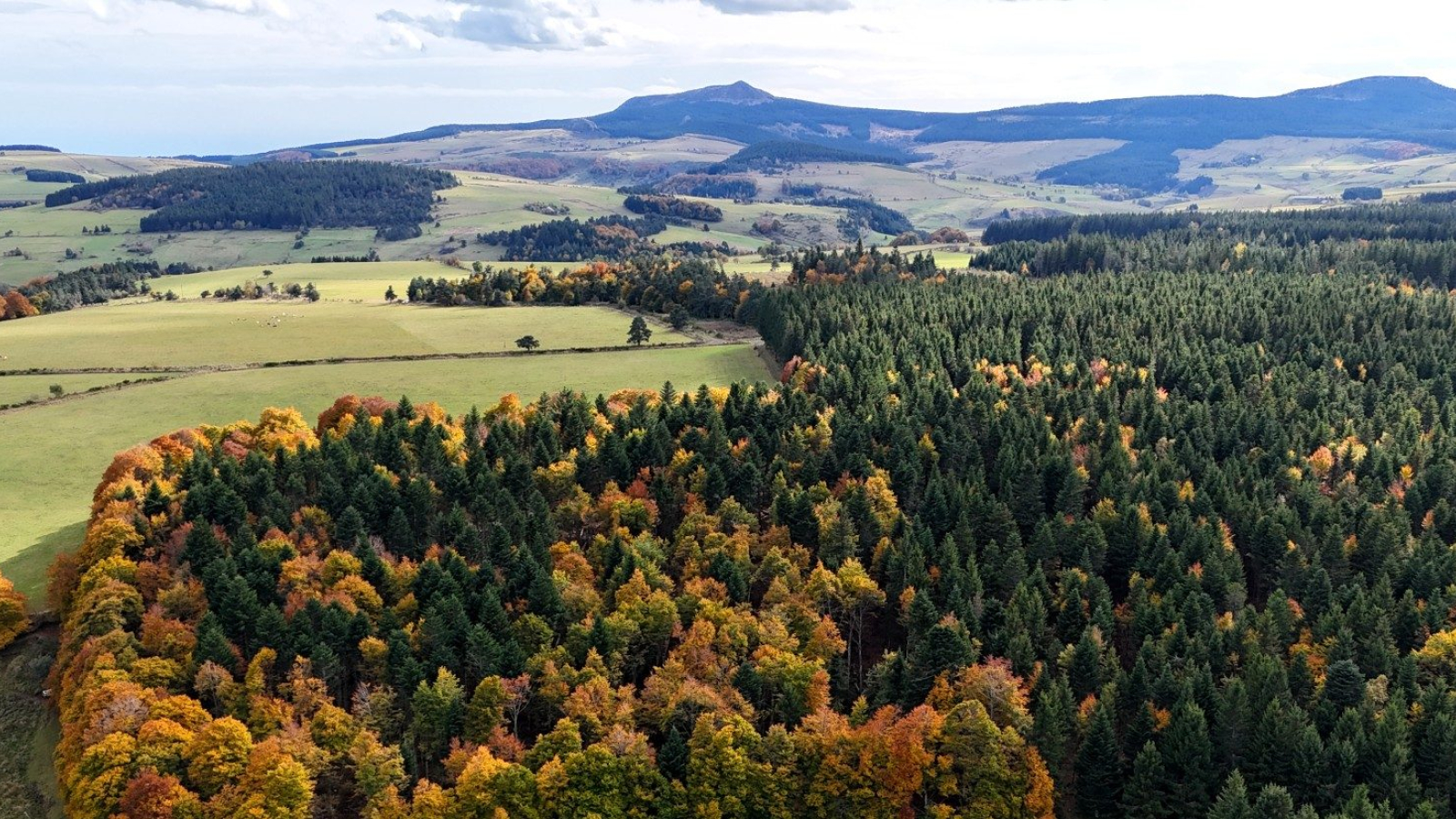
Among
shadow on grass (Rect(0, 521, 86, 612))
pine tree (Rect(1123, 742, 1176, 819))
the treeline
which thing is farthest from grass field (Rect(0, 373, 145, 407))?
pine tree (Rect(1123, 742, 1176, 819))

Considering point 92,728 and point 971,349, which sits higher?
point 971,349

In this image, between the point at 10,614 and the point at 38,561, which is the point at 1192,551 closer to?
the point at 10,614

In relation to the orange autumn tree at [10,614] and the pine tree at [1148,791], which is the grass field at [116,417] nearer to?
the orange autumn tree at [10,614]

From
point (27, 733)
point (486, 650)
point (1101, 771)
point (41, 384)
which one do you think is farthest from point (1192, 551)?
point (41, 384)

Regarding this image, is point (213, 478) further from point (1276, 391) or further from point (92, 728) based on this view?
point (1276, 391)

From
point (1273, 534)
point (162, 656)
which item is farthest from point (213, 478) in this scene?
point (1273, 534)

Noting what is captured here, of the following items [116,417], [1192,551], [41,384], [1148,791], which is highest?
[41,384]

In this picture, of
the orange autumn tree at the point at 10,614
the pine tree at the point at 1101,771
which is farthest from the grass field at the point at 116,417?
the pine tree at the point at 1101,771
